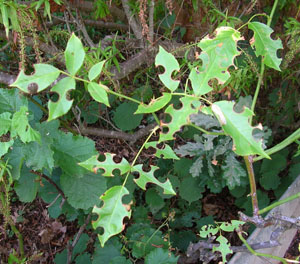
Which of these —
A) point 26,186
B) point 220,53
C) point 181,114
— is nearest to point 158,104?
point 181,114

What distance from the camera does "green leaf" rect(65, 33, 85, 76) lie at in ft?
2.32

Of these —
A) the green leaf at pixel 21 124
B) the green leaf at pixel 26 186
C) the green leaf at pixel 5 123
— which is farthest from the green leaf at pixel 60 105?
the green leaf at pixel 26 186

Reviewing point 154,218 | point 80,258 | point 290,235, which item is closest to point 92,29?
point 154,218

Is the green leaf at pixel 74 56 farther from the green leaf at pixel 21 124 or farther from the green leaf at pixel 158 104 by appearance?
the green leaf at pixel 21 124

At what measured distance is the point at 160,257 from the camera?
5.14 feet

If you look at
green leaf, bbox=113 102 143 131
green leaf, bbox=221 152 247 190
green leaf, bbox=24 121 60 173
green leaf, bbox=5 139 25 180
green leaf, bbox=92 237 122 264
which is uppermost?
green leaf, bbox=24 121 60 173

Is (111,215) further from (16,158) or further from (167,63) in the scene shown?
(16,158)

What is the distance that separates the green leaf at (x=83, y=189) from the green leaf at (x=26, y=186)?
16 cm

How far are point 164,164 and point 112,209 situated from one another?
140cm

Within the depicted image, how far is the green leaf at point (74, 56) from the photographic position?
27.9 inches

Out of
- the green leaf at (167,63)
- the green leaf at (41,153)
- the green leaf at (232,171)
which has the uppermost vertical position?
the green leaf at (167,63)

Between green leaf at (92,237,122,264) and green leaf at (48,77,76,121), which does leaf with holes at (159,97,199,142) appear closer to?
green leaf at (48,77,76,121)

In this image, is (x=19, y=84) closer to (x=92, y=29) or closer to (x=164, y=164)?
(x=164, y=164)

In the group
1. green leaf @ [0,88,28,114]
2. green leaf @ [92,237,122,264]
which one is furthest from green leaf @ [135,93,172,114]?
green leaf @ [92,237,122,264]
